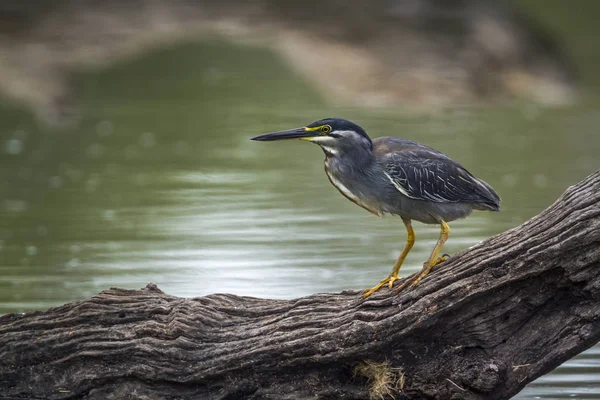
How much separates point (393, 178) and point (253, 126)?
9.11 m

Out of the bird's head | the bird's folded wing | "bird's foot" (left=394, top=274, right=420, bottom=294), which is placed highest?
the bird's head

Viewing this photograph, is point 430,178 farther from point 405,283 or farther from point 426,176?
point 405,283

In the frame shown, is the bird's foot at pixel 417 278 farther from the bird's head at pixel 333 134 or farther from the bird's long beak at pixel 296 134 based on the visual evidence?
the bird's long beak at pixel 296 134

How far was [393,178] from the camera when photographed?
17.9 feet

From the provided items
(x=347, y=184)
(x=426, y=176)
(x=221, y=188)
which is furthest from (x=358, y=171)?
(x=221, y=188)

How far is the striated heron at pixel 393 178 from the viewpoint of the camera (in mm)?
5430

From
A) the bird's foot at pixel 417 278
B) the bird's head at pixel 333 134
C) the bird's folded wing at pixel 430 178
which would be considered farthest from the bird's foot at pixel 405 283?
the bird's head at pixel 333 134

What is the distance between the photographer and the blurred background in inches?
343

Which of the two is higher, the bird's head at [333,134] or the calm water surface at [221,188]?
the calm water surface at [221,188]

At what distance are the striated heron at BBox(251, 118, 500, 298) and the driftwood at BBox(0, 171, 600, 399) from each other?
1.35 feet

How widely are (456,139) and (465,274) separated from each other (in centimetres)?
882

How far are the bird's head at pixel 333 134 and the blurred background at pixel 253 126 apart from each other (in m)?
1.87

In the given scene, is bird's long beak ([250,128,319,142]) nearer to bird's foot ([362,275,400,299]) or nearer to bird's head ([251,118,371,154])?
bird's head ([251,118,371,154])

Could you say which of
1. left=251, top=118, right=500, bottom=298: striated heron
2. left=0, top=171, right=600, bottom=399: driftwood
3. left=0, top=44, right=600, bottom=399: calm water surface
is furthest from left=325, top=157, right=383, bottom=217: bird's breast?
left=0, top=44, right=600, bottom=399: calm water surface
